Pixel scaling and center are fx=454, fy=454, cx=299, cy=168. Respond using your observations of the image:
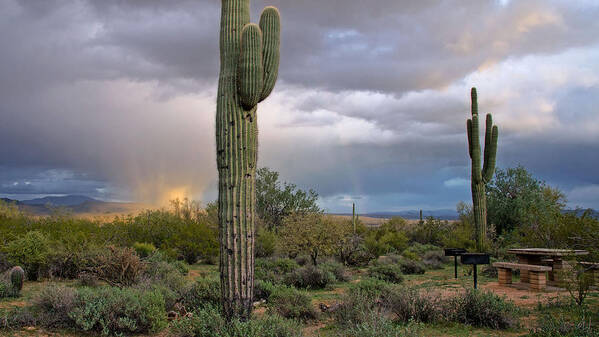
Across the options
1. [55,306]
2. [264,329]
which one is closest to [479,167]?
[264,329]

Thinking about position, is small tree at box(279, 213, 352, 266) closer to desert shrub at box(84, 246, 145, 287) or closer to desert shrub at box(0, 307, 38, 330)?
desert shrub at box(84, 246, 145, 287)

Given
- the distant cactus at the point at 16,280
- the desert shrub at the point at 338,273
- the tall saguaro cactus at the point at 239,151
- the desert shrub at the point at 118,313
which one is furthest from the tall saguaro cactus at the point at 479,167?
the distant cactus at the point at 16,280

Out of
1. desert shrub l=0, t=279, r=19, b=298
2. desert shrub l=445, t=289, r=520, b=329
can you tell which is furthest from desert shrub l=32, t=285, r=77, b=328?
desert shrub l=445, t=289, r=520, b=329

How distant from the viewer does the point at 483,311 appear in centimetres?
826

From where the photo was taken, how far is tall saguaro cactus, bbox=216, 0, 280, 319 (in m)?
7.20

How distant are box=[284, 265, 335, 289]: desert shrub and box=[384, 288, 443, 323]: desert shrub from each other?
5.34 meters

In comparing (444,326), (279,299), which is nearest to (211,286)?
(279,299)

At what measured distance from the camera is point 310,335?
7555 mm

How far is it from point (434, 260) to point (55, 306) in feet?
51.6

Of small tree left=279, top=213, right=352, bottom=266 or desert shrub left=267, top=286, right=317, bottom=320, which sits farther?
small tree left=279, top=213, right=352, bottom=266

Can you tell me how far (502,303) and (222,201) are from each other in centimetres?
541

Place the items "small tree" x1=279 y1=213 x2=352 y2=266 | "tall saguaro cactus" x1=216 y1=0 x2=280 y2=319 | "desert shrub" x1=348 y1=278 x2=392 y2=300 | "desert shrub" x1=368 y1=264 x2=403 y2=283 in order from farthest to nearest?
"small tree" x1=279 y1=213 x2=352 y2=266
"desert shrub" x1=368 y1=264 x2=403 y2=283
"desert shrub" x1=348 y1=278 x2=392 y2=300
"tall saguaro cactus" x1=216 y1=0 x2=280 y2=319

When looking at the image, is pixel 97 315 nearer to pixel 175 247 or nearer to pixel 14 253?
pixel 14 253

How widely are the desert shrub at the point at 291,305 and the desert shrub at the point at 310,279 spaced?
171 inches
